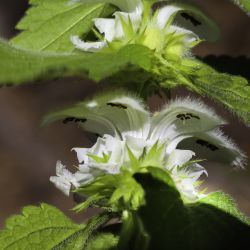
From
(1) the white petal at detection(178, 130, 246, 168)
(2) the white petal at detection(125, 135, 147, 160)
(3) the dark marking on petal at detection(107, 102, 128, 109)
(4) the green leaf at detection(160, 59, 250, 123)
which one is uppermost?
(4) the green leaf at detection(160, 59, 250, 123)

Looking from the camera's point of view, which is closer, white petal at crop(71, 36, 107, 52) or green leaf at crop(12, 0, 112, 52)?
white petal at crop(71, 36, 107, 52)

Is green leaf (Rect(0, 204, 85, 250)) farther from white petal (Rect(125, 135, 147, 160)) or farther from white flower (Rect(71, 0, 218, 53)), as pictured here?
white flower (Rect(71, 0, 218, 53))

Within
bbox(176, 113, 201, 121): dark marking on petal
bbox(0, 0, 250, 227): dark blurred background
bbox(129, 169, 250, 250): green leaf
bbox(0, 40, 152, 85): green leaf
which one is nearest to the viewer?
bbox(0, 40, 152, 85): green leaf

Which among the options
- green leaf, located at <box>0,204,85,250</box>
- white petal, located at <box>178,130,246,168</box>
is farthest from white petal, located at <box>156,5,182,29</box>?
green leaf, located at <box>0,204,85,250</box>

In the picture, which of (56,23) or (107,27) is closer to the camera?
(107,27)

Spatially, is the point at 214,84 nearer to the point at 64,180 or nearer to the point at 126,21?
the point at 126,21

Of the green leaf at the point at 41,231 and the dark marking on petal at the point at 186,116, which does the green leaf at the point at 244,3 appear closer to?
the dark marking on petal at the point at 186,116

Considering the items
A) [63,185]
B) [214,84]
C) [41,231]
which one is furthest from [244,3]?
[41,231]

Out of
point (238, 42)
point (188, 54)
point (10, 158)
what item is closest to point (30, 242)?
point (188, 54)
